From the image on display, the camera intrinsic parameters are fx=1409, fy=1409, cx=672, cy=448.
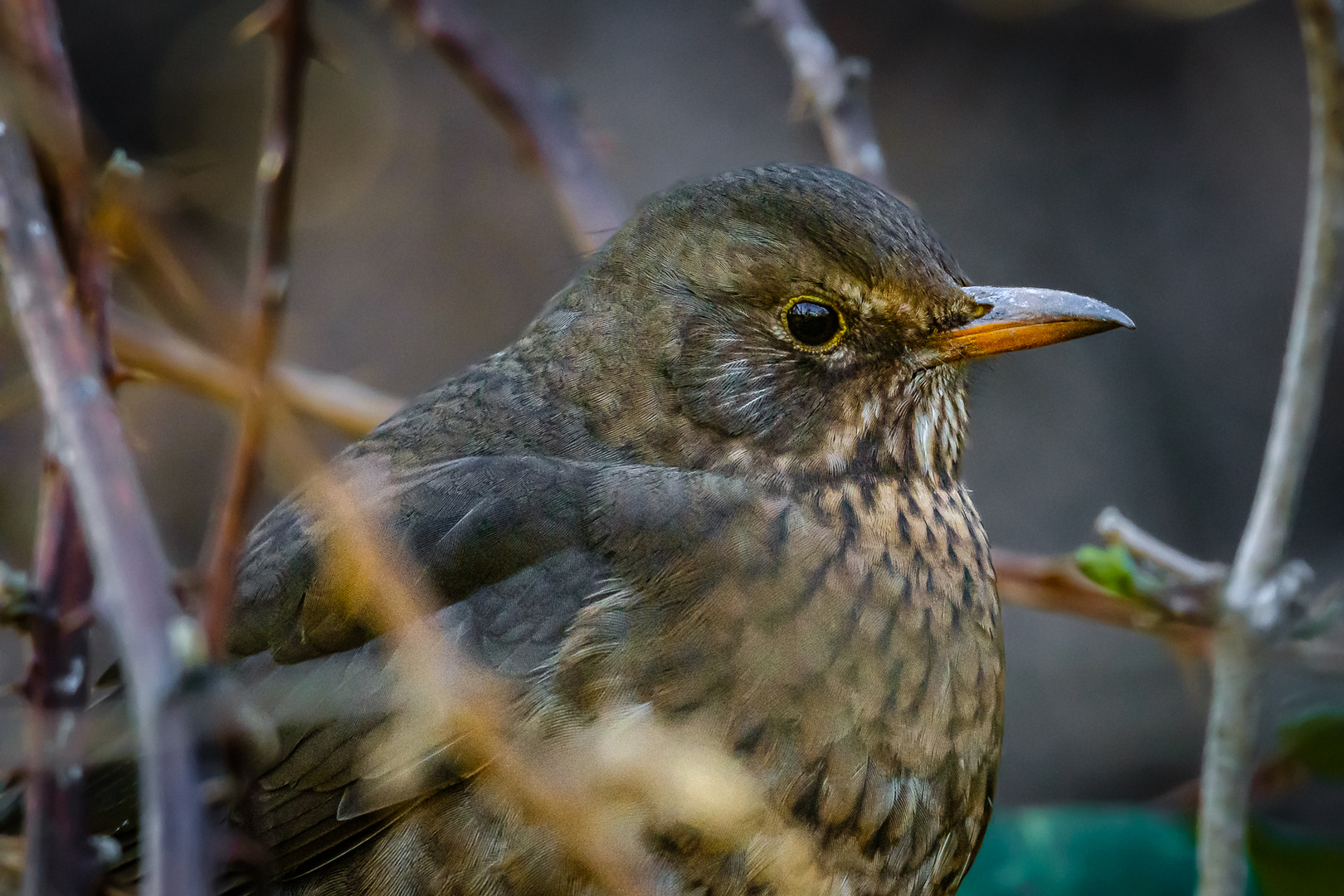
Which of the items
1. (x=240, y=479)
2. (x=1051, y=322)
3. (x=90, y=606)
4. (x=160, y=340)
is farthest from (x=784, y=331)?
(x=160, y=340)

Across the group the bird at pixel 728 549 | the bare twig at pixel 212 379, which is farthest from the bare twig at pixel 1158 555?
the bare twig at pixel 212 379

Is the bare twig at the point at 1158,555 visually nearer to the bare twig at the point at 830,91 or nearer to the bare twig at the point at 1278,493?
the bare twig at the point at 1278,493

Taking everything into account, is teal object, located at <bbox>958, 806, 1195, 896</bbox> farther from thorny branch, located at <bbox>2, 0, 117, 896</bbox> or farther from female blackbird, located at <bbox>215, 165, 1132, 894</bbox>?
thorny branch, located at <bbox>2, 0, 117, 896</bbox>

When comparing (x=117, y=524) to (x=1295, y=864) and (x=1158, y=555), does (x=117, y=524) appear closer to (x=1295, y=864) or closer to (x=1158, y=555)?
(x=1158, y=555)

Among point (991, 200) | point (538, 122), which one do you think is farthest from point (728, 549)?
point (991, 200)

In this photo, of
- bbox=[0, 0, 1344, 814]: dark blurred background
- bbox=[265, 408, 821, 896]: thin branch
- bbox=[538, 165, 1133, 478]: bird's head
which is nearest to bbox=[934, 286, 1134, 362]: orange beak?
bbox=[538, 165, 1133, 478]: bird's head

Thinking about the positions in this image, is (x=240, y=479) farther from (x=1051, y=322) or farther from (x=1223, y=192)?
(x=1223, y=192)
